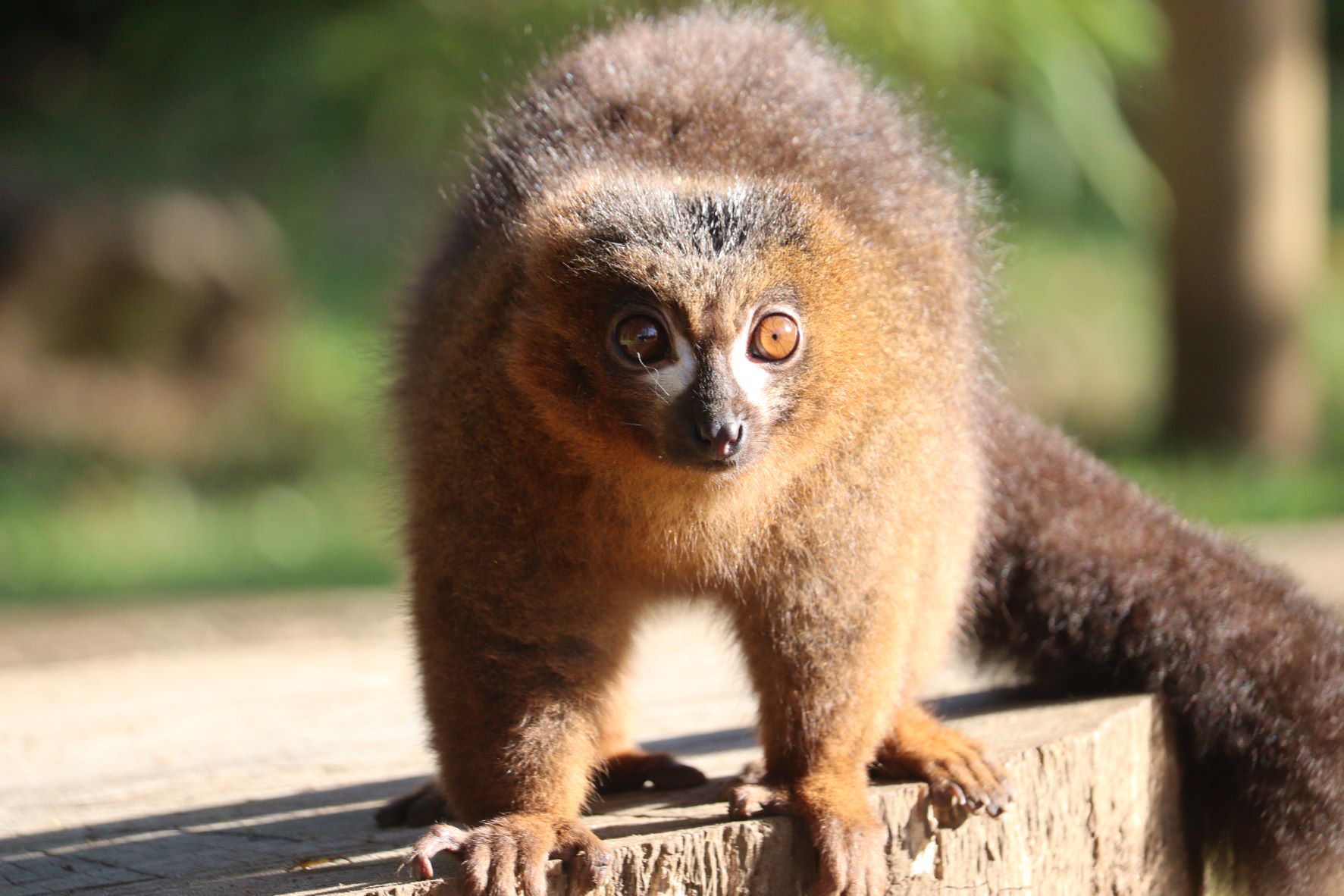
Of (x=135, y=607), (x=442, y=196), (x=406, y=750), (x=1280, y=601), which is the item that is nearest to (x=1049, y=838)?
(x=1280, y=601)

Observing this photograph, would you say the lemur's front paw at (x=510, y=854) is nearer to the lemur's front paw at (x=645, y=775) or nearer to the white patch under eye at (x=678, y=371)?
the lemur's front paw at (x=645, y=775)

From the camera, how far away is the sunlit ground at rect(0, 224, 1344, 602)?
346 inches

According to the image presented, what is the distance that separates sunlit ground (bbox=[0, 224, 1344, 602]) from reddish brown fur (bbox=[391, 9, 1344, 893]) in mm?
1402

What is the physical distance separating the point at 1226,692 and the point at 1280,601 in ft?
0.91

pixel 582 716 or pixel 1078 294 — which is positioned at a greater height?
pixel 1078 294

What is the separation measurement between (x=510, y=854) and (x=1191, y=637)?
1811 mm

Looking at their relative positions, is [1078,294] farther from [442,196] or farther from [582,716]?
[582,716]

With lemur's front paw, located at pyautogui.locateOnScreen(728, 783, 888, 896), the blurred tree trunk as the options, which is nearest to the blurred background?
the blurred tree trunk

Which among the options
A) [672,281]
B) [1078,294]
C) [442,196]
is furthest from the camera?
[1078,294]

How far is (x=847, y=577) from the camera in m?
3.02

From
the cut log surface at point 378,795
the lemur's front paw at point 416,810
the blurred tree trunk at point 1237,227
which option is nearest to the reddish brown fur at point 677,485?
the cut log surface at point 378,795

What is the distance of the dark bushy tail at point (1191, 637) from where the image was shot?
3.50m

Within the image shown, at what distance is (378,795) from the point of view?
3648 mm

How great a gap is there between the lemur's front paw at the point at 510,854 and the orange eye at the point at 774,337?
94 centimetres
